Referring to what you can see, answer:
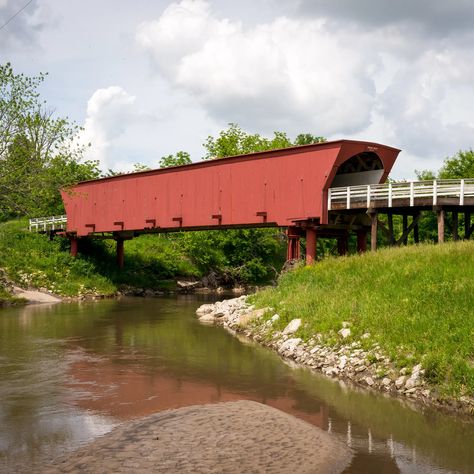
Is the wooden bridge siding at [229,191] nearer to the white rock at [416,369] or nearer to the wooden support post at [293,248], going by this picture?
the wooden support post at [293,248]

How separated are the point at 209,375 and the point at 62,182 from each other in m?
7.41

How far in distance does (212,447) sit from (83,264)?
125 ft

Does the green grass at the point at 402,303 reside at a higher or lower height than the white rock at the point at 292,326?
higher

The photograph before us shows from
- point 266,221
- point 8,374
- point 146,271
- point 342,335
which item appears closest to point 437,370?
point 342,335

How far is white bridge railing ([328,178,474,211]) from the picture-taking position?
2364cm

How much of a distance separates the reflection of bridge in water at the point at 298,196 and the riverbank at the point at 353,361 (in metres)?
8.33

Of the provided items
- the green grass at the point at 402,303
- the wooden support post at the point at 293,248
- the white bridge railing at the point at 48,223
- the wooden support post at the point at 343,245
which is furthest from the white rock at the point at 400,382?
the white bridge railing at the point at 48,223

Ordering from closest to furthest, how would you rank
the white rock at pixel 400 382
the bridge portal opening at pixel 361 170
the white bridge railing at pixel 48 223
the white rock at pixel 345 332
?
the white rock at pixel 400 382 → the white rock at pixel 345 332 → the bridge portal opening at pixel 361 170 → the white bridge railing at pixel 48 223

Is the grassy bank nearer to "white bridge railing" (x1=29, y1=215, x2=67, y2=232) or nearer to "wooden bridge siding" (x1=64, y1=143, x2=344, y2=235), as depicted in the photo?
"white bridge railing" (x1=29, y1=215, x2=67, y2=232)

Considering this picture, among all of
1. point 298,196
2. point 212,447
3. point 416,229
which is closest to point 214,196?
point 298,196

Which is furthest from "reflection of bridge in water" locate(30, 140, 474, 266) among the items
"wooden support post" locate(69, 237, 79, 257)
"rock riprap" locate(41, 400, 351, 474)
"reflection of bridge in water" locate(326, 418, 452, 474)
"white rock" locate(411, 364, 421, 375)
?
"reflection of bridge in water" locate(326, 418, 452, 474)

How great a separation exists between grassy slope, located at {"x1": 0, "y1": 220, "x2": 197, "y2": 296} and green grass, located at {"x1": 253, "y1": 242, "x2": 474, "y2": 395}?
71.0ft

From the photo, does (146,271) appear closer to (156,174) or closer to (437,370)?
(156,174)

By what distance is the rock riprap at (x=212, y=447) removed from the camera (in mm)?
8094
